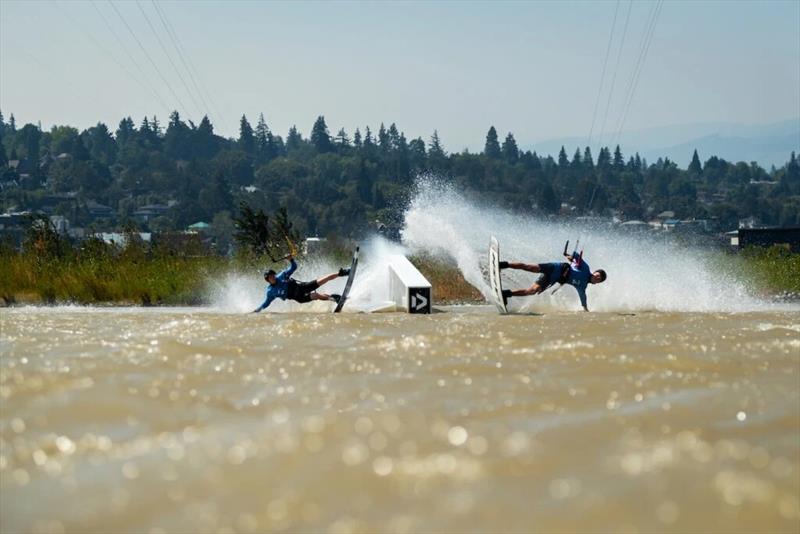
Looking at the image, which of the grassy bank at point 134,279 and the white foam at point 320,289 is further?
the grassy bank at point 134,279

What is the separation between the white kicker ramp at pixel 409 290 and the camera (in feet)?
49.9

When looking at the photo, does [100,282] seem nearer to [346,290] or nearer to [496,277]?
[346,290]

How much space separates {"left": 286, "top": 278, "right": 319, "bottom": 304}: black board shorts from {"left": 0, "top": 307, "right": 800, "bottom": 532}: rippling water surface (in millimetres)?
6587

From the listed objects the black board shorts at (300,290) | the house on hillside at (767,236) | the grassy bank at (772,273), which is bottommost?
the house on hillside at (767,236)

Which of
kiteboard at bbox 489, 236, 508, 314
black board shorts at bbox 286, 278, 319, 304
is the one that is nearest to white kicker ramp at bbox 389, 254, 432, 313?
kiteboard at bbox 489, 236, 508, 314

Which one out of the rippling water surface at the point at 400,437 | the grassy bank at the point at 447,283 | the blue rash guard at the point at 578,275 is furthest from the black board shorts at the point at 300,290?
the rippling water surface at the point at 400,437

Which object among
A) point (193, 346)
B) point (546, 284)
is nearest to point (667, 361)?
point (193, 346)

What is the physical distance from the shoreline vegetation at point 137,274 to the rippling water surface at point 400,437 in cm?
1036

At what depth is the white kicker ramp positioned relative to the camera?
49.9 ft

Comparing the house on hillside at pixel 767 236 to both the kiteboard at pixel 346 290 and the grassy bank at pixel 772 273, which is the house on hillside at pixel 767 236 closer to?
the grassy bank at pixel 772 273

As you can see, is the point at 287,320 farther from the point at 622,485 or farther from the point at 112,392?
the point at 622,485

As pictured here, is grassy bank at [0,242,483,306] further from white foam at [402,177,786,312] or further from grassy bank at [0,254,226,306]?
white foam at [402,177,786,312]

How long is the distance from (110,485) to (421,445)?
1581 mm

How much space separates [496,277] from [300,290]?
3.11m
